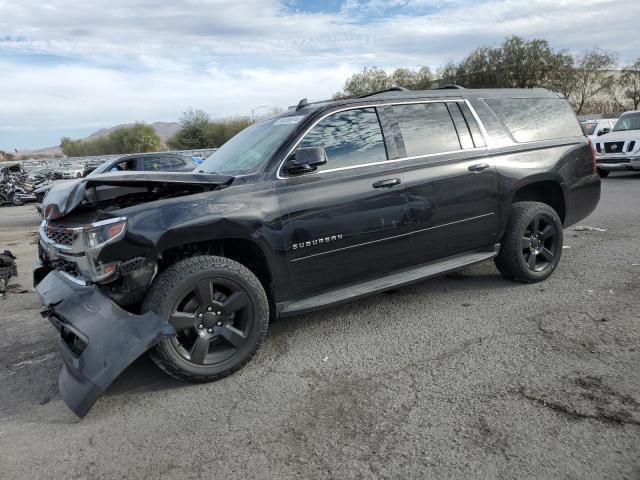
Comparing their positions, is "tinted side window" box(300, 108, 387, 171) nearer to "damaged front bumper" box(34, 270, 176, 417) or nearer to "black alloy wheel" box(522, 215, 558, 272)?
"damaged front bumper" box(34, 270, 176, 417)

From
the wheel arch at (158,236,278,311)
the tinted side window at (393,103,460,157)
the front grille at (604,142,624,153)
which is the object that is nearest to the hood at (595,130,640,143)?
the front grille at (604,142,624,153)

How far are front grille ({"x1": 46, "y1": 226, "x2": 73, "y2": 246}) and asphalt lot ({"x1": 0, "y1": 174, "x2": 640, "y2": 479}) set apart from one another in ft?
3.42

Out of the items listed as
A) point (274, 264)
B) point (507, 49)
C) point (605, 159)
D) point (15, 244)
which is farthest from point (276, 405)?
point (507, 49)

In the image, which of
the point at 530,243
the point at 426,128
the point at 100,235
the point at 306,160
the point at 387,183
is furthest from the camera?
the point at 530,243

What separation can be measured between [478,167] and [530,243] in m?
1.04

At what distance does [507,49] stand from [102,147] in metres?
69.8

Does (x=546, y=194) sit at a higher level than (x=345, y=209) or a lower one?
lower

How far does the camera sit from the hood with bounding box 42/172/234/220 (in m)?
3.42

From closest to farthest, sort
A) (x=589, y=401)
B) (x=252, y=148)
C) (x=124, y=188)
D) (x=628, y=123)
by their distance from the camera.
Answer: (x=589, y=401) < (x=124, y=188) < (x=252, y=148) < (x=628, y=123)

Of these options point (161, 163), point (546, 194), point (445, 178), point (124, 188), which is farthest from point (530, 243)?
point (161, 163)

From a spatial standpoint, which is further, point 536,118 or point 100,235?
point 536,118

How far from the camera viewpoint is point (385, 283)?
4.11 metres

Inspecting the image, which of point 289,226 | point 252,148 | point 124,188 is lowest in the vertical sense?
point 289,226

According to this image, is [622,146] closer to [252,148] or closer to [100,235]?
[252,148]
